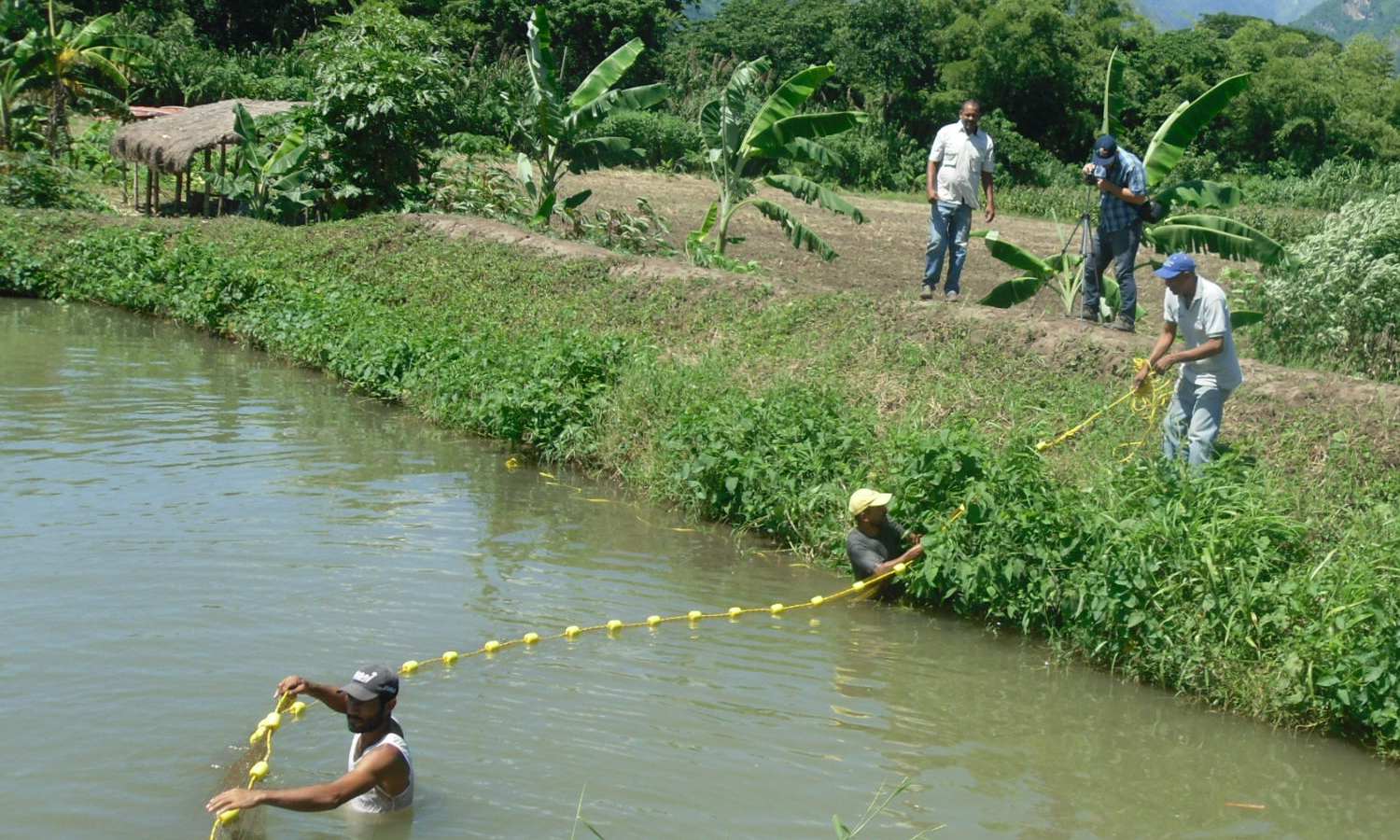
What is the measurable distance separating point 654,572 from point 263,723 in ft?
12.0

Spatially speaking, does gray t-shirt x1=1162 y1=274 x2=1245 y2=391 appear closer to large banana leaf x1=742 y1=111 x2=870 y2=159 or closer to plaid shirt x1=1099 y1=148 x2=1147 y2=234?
plaid shirt x1=1099 y1=148 x2=1147 y2=234

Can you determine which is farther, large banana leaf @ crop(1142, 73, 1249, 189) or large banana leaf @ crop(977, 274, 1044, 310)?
large banana leaf @ crop(977, 274, 1044, 310)

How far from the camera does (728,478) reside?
988 cm

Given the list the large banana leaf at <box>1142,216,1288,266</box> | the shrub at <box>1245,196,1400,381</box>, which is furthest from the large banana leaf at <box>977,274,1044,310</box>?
the shrub at <box>1245,196,1400,381</box>

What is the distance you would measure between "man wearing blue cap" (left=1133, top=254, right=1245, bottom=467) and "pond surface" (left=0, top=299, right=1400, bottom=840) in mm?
1831

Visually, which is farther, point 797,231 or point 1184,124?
point 797,231

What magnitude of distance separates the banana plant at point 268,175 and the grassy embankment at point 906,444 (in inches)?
142

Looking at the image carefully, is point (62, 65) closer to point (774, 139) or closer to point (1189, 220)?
point (774, 139)

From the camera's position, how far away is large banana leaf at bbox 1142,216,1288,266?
12.4m

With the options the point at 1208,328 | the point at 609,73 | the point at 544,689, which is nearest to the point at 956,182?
the point at 1208,328

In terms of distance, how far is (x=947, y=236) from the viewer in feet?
43.3

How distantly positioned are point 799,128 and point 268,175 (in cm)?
971

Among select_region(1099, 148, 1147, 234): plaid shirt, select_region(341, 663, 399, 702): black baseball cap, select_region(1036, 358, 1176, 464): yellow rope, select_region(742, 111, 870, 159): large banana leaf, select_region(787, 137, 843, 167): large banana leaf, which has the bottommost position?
select_region(341, 663, 399, 702): black baseball cap

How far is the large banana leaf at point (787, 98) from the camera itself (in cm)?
1595
